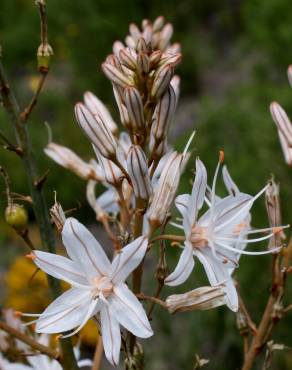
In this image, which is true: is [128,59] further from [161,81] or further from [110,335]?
[110,335]

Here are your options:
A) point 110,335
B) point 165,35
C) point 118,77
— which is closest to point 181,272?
point 110,335

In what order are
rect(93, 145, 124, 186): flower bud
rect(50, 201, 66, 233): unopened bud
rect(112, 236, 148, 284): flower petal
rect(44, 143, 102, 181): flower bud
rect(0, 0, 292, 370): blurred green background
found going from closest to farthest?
rect(112, 236, 148, 284): flower petal
rect(50, 201, 66, 233): unopened bud
rect(93, 145, 124, 186): flower bud
rect(44, 143, 102, 181): flower bud
rect(0, 0, 292, 370): blurred green background

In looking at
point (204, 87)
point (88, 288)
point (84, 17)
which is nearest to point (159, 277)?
point (88, 288)

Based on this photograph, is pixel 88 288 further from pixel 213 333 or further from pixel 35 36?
pixel 35 36

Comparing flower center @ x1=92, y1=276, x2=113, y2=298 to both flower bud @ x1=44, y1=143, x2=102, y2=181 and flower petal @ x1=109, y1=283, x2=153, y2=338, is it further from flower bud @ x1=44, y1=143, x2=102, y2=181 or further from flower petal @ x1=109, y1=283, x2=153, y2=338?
flower bud @ x1=44, y1=143, x2=102, y2=181

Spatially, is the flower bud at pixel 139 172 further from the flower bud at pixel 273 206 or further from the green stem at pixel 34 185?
the flower bud at pixel 273 206

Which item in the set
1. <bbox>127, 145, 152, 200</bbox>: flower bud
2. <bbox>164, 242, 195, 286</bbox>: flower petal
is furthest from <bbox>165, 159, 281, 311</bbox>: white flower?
<bbox>127, 145, 152, 200</bbox>: flower bud
